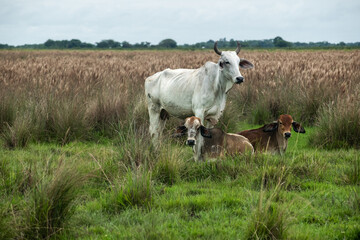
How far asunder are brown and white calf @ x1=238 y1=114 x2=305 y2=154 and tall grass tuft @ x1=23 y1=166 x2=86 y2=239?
4.09 meters

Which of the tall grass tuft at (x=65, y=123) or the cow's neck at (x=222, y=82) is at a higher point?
the cow's neck at (x=222, y=82)

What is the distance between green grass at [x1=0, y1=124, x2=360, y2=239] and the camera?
4387mm

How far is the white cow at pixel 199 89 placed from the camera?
7570 millimetres

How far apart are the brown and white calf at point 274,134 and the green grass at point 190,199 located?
2.14 feet

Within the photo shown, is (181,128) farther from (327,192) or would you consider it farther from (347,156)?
(347,156)

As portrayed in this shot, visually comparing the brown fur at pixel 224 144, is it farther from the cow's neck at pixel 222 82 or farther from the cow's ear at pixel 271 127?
the cow's neck at pixel 222 82

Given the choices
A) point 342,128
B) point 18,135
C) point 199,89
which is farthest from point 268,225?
point 18,135

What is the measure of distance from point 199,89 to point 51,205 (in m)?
4.02

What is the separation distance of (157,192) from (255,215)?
1.71 meters

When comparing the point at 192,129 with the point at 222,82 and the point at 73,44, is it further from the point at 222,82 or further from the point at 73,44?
the point at 73,44

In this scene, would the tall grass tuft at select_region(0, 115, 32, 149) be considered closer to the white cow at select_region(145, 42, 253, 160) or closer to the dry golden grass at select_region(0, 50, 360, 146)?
the dry golden grass at select_region(0, 50, 360, 146)

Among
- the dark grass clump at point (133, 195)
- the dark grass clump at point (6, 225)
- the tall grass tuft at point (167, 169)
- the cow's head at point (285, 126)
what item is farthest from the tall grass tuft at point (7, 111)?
the dark grass clump at point (6, 225)

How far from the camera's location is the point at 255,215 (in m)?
4.29

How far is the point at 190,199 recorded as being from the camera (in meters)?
5.48
